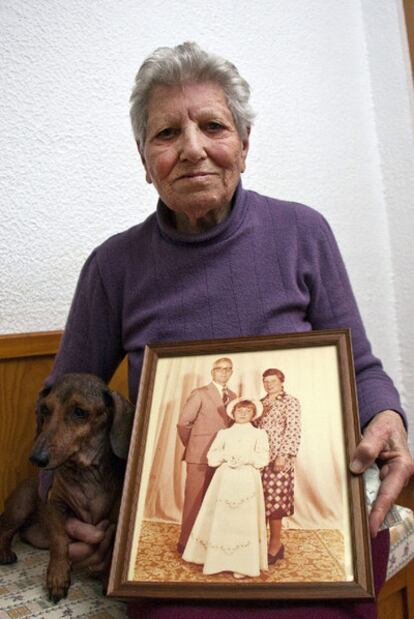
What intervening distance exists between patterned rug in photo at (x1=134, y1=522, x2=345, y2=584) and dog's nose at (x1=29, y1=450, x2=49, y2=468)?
0.66ft

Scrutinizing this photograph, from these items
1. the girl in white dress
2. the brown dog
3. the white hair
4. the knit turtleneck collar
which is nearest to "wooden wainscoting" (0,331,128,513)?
the brown dog

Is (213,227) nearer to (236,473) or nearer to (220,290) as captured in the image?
(220,290)

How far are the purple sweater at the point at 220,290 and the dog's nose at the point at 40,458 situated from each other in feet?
0.90

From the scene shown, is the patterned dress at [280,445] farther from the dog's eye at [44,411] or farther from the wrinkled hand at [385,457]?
the dog's eye at [44,411]

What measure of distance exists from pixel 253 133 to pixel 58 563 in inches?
57.1

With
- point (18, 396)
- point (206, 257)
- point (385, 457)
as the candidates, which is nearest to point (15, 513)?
point (18, 396)

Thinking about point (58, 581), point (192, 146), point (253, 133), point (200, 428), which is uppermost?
point (253, 133)

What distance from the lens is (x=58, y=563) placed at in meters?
1.05

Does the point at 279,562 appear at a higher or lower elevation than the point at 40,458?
lower

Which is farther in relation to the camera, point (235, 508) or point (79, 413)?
point (79, 413)

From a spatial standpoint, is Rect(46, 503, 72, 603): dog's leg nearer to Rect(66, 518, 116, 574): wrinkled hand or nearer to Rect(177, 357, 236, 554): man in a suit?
Rect(66, 518, 116, 574): wrinkled hand

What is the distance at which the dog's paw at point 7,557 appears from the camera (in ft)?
4.05

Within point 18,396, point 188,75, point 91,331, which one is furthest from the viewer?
point 18,396

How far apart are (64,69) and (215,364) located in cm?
100
